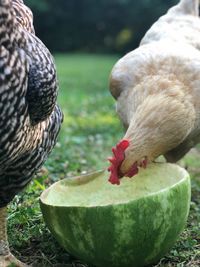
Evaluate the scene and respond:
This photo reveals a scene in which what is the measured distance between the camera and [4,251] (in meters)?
2.78

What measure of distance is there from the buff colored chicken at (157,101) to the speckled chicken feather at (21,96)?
563 mm

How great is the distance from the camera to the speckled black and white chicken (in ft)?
7.23

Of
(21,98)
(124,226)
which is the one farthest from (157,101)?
(21,98)

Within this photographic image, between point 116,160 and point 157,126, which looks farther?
point 157,126

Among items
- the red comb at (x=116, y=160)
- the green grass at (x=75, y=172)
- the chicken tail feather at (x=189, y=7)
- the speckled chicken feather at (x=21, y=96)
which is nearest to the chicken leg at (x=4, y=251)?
the green grass at (x=75, y=172)

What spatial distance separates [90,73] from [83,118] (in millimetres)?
7453

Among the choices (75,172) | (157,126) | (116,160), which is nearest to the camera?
(116,160)

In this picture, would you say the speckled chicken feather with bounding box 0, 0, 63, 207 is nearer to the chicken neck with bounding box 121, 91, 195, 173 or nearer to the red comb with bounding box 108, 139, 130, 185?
the red comb with bounding box 108, 139, 130, 185

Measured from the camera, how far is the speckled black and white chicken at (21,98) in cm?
221

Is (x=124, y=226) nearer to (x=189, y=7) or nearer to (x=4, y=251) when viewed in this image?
(x=4, y=251)

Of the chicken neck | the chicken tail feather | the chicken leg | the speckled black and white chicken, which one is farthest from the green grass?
the chicken tail feather

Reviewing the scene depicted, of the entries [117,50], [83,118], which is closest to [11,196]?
[83,118]

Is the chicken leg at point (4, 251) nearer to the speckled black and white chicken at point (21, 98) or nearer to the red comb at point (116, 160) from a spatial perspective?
the speckled black and white chicken at point (21, 98)

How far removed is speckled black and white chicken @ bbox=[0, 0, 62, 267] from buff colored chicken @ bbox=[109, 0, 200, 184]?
1.80 ft
